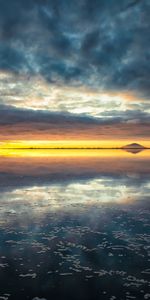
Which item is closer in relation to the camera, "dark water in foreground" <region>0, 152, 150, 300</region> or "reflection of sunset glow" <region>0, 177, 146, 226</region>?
"dark water in foreground" <region>0, 152, 150, 300</region>

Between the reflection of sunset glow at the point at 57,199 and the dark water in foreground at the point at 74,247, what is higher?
the reflection of sunset glow at the point at 57,199

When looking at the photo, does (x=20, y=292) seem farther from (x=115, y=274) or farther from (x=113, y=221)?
(x=113, y=221)

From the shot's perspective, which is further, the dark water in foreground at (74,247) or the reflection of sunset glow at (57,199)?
the reflection of sunset glow at (57,199)

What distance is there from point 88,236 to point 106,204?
8063 mm

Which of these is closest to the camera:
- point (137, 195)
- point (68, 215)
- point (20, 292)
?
point (20, 292)

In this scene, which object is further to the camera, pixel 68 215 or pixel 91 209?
pixel 91 209

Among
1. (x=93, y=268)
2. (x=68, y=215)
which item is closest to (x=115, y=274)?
(x=93, y=268)

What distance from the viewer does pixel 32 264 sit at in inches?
486

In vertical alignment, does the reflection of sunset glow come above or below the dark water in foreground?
above

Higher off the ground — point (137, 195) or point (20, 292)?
point (137, 195)

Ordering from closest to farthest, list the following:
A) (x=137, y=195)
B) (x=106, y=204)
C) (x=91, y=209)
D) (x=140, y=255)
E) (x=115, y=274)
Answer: (x=115, y=274), (x=140, y=255), (x=91, y=209), (x=106, y=204), (x=137, y=195)

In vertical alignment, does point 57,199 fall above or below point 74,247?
above

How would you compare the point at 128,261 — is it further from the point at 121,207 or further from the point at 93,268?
the point at 121,207

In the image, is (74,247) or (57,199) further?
(57,199)
